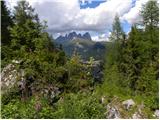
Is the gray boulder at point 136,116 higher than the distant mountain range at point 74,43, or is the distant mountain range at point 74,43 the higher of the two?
the distant mountain range at point 74,43

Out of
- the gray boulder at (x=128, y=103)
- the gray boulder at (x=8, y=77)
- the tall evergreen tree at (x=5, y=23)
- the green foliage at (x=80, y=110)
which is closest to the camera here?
the green foliage at (x=80, y=110)

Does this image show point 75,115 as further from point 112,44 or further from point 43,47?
point 112,44

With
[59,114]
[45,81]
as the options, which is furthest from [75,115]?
[45,81]

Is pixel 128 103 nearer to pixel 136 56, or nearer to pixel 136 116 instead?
pixel 136 116

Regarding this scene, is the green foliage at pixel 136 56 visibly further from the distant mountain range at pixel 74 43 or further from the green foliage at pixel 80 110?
the green foliage at pixel 80 110

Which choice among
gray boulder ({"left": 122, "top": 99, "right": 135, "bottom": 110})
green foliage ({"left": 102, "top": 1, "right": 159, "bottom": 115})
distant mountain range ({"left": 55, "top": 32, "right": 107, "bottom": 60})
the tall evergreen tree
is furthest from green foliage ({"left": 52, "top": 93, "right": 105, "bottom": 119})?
green foliage ({"left": 102, "top": 1, "right": 159, "bottom": 115})

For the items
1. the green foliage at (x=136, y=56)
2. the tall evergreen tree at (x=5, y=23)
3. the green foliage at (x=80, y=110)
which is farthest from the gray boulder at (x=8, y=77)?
the green foliage at (x=136, y=56)

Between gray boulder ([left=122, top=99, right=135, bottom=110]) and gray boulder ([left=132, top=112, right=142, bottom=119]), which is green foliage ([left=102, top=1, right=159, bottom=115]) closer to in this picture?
gray boulder ([left=122, top=99, right=135, bottom=110])

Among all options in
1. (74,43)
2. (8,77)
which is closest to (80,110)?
(8,77)

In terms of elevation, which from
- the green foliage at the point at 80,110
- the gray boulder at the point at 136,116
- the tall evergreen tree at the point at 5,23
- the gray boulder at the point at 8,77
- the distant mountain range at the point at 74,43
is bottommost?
the gray boulder at the point at 136,116

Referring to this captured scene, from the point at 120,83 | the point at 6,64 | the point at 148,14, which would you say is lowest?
the point at 120,83

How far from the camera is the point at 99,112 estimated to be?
1152cm

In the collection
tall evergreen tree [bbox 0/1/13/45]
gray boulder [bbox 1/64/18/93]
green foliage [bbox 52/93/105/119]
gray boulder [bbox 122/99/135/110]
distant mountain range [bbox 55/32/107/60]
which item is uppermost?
tall evergreen tree [bbox 0/1/13/45]

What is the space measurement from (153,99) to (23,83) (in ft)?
29.9
